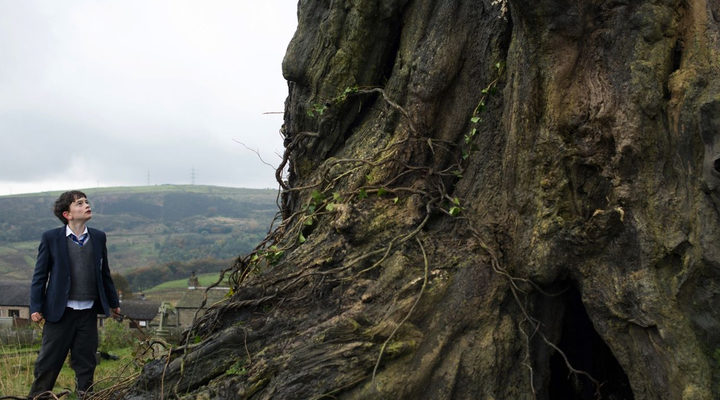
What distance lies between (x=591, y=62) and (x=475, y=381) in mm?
3202

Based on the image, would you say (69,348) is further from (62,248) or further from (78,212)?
(78,212)

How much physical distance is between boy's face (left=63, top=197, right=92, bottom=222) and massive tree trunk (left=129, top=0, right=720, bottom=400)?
231cm

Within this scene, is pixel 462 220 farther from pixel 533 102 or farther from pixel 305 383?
pixel 305 383

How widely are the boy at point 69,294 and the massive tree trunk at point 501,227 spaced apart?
6.84 feet

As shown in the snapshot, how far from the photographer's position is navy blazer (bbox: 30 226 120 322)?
7.70m

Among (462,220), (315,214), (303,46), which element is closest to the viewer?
(462,220)

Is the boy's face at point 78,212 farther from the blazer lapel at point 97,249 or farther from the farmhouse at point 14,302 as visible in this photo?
the farmhouse at point 14,302

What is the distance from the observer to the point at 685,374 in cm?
504

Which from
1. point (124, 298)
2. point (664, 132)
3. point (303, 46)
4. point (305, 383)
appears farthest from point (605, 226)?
point (124, 298)

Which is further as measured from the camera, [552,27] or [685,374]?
[552,27]

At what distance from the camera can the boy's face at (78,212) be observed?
789 cm

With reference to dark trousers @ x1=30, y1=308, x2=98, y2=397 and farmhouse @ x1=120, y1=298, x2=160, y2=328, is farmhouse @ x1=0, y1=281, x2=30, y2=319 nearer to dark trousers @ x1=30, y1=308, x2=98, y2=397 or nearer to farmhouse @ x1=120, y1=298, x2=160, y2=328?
farmhouse @ x1=120, y1=298, x2=160, y2=328

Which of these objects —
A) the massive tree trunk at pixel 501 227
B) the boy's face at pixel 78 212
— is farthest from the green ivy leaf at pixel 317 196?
the boy's face at pixel 78 212

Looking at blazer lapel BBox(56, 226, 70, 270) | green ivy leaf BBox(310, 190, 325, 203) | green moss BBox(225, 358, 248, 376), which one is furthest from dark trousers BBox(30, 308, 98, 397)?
green ivy leaf BBox(310, 190, 325, 203)
